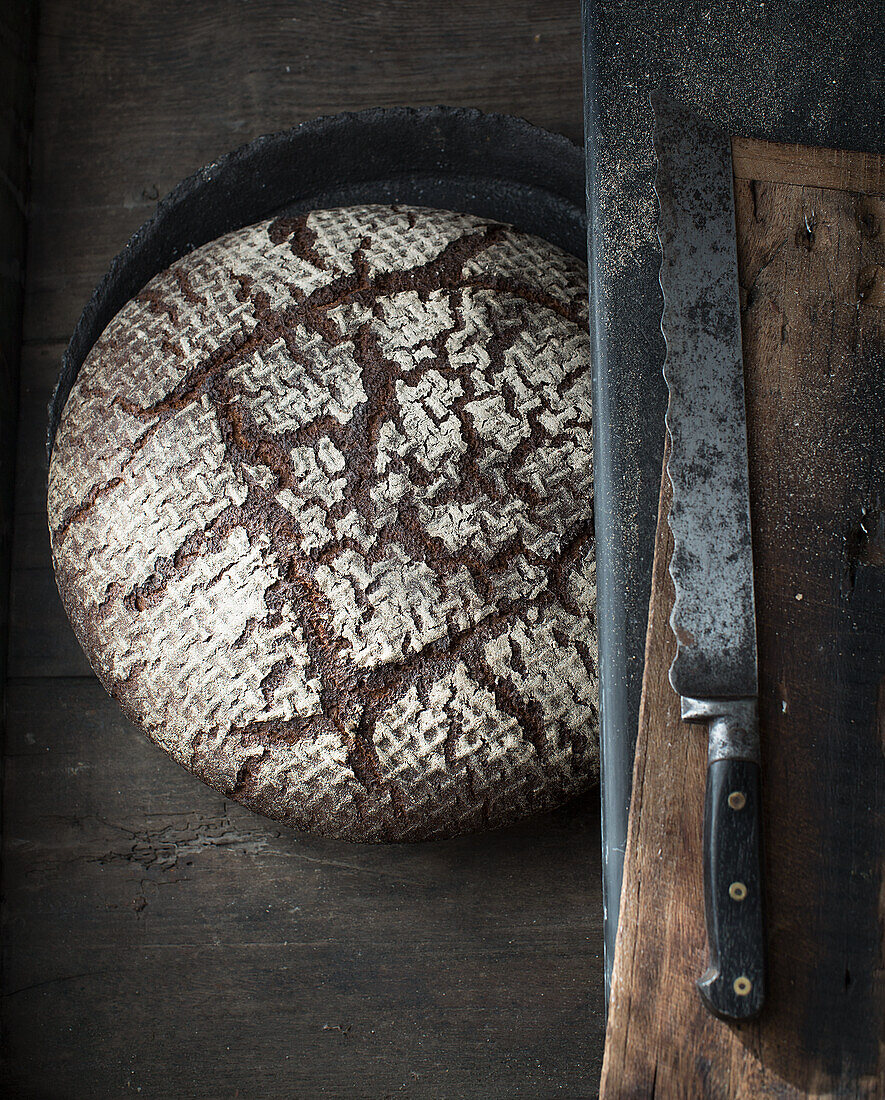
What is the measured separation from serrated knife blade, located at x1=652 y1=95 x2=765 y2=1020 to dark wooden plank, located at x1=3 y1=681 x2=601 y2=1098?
1.36 feet

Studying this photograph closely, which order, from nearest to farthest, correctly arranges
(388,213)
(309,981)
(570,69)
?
(388,213) < (309,981) < (570,69)

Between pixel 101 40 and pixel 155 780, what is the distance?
3.23 feet

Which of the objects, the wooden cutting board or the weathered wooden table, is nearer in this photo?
the wooden cutting board

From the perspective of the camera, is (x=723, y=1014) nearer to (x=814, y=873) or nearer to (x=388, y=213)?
(x=814, y=873)

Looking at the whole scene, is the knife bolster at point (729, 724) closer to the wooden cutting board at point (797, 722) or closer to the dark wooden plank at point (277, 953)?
the wooden cutting board at point (797, 722)

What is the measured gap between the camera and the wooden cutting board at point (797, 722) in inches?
19.7

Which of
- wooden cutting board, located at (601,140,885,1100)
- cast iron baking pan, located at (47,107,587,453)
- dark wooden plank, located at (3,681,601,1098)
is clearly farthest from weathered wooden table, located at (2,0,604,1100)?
wooden cutting board, located at (601,140,885,1100)

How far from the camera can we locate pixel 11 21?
1025 mm

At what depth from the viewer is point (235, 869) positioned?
0.93m

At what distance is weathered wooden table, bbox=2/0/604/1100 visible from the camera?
2.91 feet

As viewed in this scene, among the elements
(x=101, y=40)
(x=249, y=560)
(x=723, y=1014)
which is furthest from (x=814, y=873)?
(x=101, y=40)

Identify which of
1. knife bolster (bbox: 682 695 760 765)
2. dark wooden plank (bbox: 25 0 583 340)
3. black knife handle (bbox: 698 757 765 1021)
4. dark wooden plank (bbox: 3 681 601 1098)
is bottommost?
Result: dark wooden plank (bbox: 3 681 601 1098)

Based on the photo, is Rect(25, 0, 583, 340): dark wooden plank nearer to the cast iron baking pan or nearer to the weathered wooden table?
the weathered wooden table

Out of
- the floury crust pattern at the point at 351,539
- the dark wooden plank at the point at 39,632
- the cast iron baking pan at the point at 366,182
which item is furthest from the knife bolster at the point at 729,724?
the dark wooden plank at the point at 39,632
